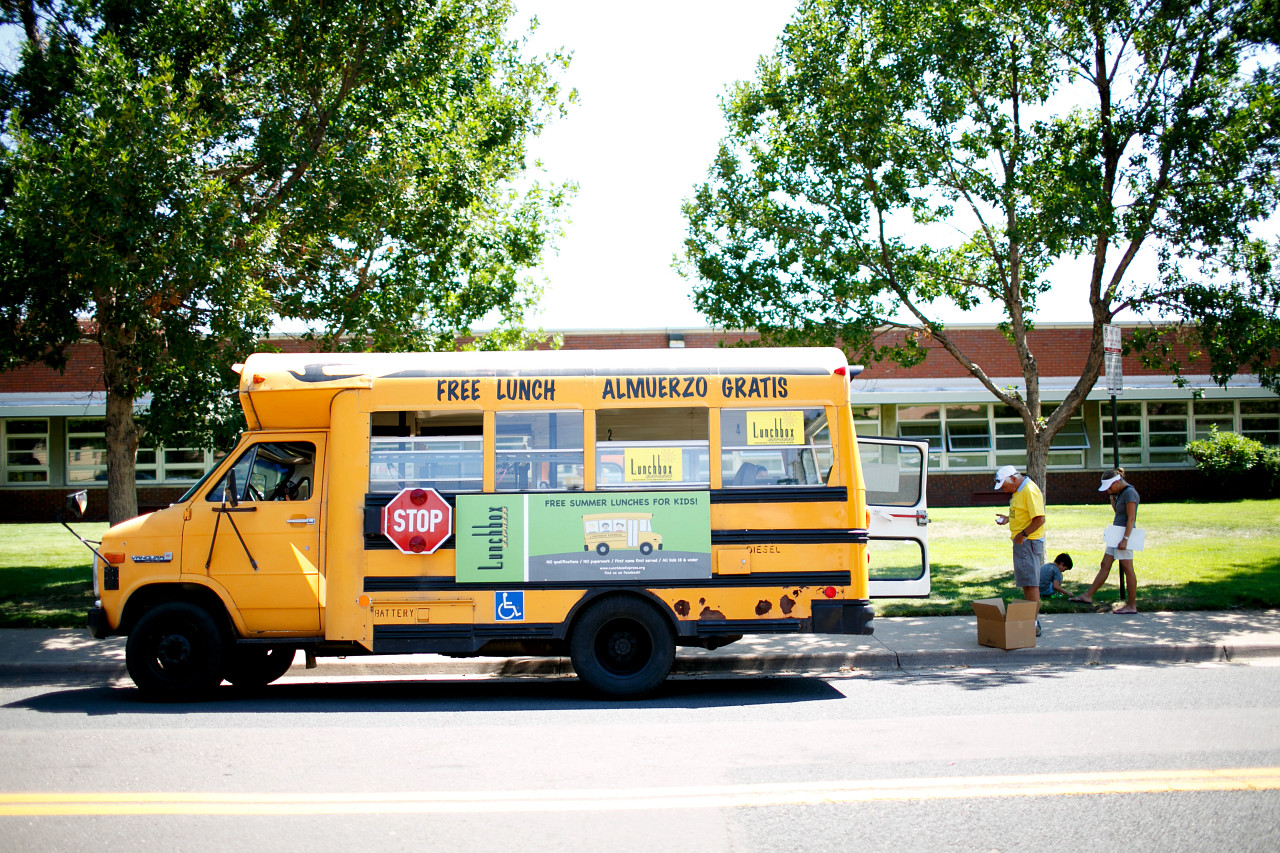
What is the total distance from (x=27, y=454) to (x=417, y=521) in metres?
25.2

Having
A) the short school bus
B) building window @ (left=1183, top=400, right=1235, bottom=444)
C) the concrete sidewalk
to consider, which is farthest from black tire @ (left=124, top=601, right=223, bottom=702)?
building window @ (left=1183, top=400, right=1235, bottom=444)

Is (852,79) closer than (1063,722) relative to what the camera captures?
No

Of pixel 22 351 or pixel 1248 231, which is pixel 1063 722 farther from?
pixel 22 351

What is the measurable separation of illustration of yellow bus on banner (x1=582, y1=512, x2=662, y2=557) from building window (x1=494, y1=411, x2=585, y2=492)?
13.9 inches

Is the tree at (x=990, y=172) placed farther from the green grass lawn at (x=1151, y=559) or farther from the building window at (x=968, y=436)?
the building window at (x=968, y=436)

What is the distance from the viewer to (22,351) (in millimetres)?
12383

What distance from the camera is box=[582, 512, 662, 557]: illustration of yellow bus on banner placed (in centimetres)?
812

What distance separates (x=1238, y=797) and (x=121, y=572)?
8.32 metres

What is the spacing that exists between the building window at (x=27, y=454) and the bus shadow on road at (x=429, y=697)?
22081mm

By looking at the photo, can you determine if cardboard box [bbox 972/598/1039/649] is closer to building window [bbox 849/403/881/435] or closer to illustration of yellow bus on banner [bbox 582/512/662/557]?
illustration of yellow bus on banner [bbox 582/512/662/557]

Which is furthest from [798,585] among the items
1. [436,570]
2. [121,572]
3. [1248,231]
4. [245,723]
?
[1248,231]

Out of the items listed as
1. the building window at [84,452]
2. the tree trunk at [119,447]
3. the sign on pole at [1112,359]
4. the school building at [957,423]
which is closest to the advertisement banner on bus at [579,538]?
the sign on pole at [1112,359]

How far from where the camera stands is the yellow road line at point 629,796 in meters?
5.25

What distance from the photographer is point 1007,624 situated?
9414 millimetres
